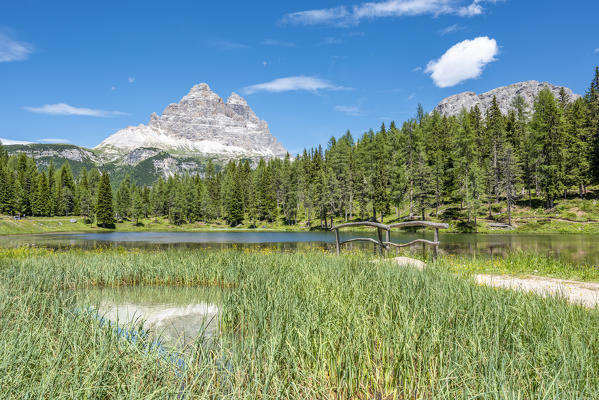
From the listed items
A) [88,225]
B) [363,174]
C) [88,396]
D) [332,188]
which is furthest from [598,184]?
[88,225]

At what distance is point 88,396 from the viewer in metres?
2.69

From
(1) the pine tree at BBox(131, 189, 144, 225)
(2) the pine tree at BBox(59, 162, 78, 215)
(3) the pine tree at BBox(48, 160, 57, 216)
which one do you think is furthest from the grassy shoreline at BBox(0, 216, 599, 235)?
(2) the pine tree at BBox(59, 162, 78, 215)

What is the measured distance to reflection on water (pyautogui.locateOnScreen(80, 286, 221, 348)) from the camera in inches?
276

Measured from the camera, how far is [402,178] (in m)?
62.6

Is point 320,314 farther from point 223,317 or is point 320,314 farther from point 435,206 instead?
point 435,206

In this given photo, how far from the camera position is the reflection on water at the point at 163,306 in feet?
23.0

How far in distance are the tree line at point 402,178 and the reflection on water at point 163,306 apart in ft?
158

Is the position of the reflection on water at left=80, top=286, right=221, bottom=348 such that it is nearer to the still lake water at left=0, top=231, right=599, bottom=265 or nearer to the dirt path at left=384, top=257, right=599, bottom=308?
the dirt path at left=384, top=257, right=599, bottom=308

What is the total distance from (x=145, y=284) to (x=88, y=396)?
10742 mm

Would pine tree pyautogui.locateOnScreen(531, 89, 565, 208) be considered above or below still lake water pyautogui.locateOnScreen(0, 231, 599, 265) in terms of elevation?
above

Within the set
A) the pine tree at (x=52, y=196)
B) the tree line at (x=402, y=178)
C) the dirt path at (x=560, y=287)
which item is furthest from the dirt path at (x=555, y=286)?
the pine tree at (x=52, y=196)

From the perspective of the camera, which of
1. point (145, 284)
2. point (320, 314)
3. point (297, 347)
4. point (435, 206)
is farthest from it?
point (435, 206)

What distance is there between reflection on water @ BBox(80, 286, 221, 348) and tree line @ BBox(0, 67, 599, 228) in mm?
48126

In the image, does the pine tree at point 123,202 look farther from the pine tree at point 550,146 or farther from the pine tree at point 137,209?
the pine tree at point 550,146
